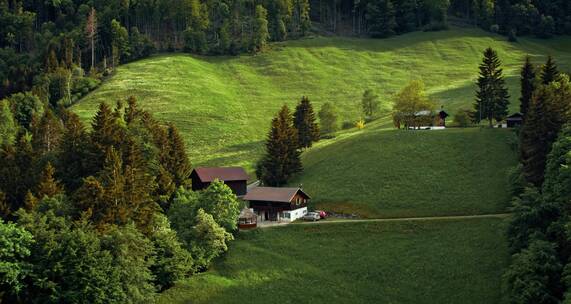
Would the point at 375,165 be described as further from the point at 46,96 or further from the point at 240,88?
the point at 46,96

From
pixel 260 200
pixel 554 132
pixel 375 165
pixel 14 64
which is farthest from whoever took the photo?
→ pixel 14 64

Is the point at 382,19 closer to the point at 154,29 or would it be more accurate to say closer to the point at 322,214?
the point at 154,29

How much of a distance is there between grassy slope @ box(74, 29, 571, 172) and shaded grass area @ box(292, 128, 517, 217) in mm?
21993

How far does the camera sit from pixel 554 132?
236ft

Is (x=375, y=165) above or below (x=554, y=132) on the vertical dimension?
below

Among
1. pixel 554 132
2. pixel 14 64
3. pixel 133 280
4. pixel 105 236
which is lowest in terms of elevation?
pixel 133 280

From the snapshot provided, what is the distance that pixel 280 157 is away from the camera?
9194 cm

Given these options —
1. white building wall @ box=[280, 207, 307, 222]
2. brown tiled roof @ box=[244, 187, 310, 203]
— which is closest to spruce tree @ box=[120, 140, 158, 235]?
brown tiled roof @ box=[244, 187, 310, 203]

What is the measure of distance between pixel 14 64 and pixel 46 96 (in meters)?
36.7

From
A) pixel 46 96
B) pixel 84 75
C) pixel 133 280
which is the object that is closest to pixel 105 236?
pixel 133 280

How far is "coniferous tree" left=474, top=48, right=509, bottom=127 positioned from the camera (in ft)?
327

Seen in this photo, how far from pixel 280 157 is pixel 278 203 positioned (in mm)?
12278

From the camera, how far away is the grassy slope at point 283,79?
127m

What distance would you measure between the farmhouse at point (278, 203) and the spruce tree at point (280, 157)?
664 cm
